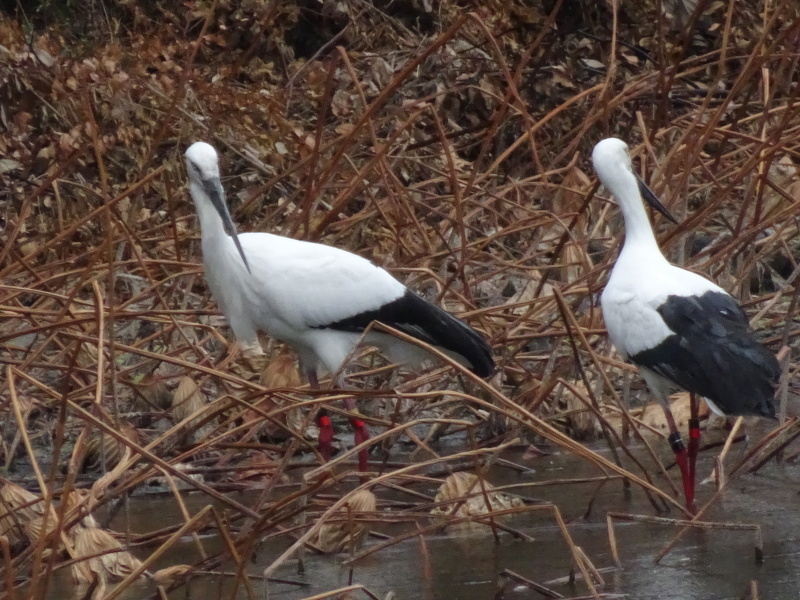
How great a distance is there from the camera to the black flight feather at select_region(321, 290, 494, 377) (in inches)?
214

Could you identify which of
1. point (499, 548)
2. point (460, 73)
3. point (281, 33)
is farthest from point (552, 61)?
point (499, 548)

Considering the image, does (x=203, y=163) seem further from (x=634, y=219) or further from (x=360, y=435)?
(x=634, y=219)

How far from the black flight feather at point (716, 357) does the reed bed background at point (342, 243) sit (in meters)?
0.26

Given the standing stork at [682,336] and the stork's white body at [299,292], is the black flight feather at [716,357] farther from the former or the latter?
the stork's white body at [299,292]

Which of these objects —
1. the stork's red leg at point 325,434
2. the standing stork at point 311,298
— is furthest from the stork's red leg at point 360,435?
the stork's red leg at point 325,434

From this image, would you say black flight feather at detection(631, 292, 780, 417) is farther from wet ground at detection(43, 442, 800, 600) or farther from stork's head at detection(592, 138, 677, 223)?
stork's head at detection(592, 138, 677, 223)

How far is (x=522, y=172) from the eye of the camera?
8945mm

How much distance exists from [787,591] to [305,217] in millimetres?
3191

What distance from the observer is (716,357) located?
453 centimetres

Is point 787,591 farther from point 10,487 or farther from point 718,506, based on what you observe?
point 10,487

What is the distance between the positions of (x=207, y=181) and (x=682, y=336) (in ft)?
6.56

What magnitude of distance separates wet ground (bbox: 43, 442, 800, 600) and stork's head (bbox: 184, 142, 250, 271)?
1.22 meters

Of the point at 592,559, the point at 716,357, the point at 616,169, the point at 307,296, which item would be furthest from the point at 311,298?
the point at 592,559

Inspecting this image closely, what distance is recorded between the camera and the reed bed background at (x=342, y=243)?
4168mm
